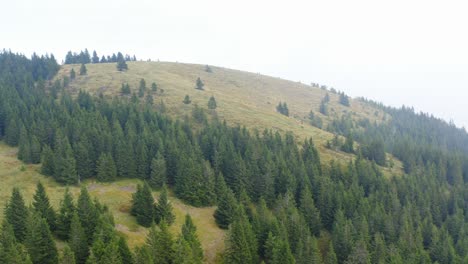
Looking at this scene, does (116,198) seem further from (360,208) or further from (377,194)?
(377,194)

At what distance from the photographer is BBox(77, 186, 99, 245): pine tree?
161 ft

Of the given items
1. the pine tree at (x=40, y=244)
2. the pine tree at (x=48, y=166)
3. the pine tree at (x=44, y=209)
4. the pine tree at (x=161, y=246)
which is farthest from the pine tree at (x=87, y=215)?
the pine tree at (x=48, y=166)

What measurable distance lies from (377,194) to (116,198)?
6465 cm

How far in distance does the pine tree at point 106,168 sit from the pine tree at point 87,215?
30.3 metres

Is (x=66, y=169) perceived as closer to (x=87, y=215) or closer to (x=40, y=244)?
(x=87, y=215)

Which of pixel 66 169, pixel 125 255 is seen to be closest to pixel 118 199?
pixel 66 169

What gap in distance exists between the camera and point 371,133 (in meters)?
199

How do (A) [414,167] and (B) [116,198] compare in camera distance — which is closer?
(B) [116,198]

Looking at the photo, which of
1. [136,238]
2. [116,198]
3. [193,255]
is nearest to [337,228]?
[193,255]

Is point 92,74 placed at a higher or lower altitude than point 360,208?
higher

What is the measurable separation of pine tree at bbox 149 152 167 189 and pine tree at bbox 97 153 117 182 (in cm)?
906

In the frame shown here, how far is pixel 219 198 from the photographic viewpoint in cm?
7612

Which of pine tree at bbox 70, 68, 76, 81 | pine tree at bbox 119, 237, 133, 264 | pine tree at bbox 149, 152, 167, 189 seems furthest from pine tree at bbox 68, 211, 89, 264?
pine tree at bbox 70, 68, 76, 81

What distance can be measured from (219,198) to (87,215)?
32138mm
